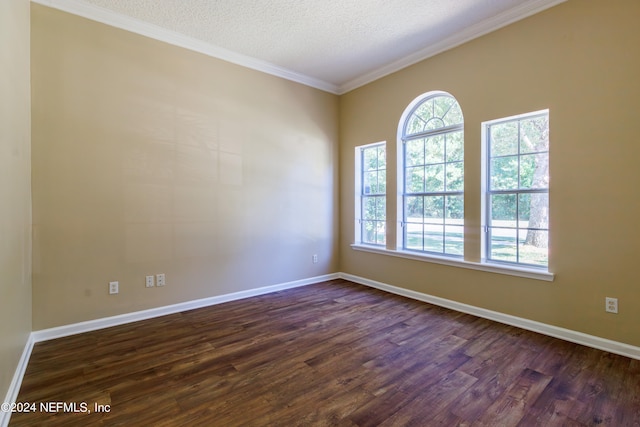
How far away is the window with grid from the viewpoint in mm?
4477

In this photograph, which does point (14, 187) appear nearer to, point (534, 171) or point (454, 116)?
point (454, 116)

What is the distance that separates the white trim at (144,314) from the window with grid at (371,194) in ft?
4.34

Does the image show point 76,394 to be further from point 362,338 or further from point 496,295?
point 496,295

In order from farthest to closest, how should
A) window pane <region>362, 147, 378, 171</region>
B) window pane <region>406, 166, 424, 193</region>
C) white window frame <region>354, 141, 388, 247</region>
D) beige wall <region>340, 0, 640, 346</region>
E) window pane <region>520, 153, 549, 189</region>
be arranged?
white window frame <region>354, 141, 388, 247</region> → window pane <region>362, 147, 378, 171</region> → window pane <region>406, 166, 424, 193</region> → window pane <region>520, 153, 549, 189</region> → beige wall <region>340, 0, 640, 346</region>

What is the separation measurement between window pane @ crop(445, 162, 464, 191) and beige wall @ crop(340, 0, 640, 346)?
135mm

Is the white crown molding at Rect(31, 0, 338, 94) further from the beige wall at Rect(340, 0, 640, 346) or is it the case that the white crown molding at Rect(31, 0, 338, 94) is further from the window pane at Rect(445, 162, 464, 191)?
the window pane at Rect(445, 162, 464, 191)

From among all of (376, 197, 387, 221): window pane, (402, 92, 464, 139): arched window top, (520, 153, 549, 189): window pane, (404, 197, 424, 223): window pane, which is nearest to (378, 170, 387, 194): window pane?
(376, 197, 387, 221): window pane

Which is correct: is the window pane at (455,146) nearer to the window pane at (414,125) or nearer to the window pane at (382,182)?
the window pane at (414,125)

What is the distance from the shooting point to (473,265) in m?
3.31

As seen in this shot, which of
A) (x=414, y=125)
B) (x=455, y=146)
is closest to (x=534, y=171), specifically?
(x=455, y=146)

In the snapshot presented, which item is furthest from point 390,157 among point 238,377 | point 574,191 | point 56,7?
point 56,7

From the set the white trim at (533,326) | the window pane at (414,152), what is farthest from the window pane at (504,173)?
the white trim at (533,326)

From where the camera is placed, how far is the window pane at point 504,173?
10.1 ft

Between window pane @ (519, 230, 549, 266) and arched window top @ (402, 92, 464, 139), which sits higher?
arched window top @ (402, 92, 464, 139)
